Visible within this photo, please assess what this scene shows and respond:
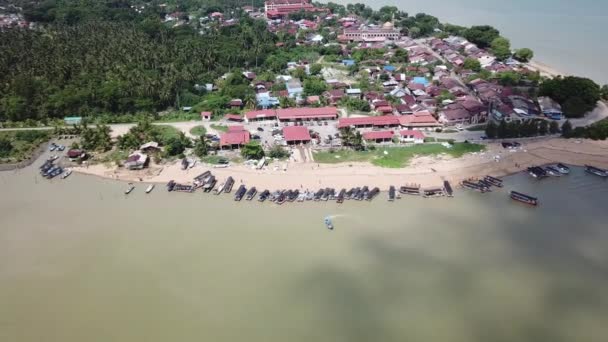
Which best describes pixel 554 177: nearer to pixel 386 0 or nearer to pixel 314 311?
pixel 314 311

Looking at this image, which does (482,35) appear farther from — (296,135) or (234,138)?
(234,138)

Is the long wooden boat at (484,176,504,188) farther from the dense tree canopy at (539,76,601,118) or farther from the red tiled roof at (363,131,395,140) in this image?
the dense tree canopy at (539,76,601,118)

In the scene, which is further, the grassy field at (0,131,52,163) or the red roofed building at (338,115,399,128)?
the red roofed building at (338,115,399,128)

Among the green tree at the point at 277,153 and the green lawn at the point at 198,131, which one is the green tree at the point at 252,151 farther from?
the green lawn at the point at 198,131

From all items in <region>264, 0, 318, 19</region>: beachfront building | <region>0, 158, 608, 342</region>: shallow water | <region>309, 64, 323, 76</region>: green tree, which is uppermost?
<region>264, 0, 318, 19</region>: beachfront building

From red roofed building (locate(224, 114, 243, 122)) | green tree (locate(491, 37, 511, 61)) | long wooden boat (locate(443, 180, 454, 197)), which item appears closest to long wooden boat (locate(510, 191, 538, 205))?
long wooden boat (locate(443, 180, 454, 197))

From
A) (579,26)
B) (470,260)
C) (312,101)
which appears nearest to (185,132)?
(312,101)

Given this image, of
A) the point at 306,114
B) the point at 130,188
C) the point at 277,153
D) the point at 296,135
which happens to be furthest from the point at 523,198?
the point at 130,188
